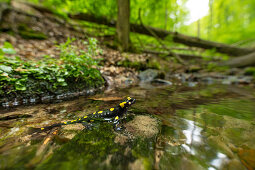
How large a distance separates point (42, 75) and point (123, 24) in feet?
17.7

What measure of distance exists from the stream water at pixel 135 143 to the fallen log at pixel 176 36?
7.65 m

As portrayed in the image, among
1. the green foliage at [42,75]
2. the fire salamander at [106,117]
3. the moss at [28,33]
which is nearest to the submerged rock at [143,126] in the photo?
the fire salamander at [106,117]

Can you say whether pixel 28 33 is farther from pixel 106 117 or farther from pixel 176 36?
pixel 176 36

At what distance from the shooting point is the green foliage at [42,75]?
233 centimetres

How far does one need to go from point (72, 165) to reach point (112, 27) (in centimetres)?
856

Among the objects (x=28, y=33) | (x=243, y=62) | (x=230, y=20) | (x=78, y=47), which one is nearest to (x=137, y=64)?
(x=78, y=47)

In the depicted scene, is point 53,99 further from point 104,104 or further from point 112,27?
point 112,27

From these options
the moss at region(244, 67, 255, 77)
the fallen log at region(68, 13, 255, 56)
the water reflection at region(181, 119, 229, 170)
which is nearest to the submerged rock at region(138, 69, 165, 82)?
the fallen log at region(68, 13, 255, 56)

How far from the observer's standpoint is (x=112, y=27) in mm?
8117

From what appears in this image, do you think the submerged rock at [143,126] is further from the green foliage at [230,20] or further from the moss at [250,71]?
the green foliage at [230,20]

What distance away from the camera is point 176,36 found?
9.26 meters

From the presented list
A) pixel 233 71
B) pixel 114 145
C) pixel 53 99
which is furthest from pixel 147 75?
pixel 233 71

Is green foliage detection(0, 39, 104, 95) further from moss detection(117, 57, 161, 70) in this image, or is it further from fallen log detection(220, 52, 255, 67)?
fallen log detection(220, 52, 255, 67)

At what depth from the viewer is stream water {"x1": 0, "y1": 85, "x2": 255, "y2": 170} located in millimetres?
962
